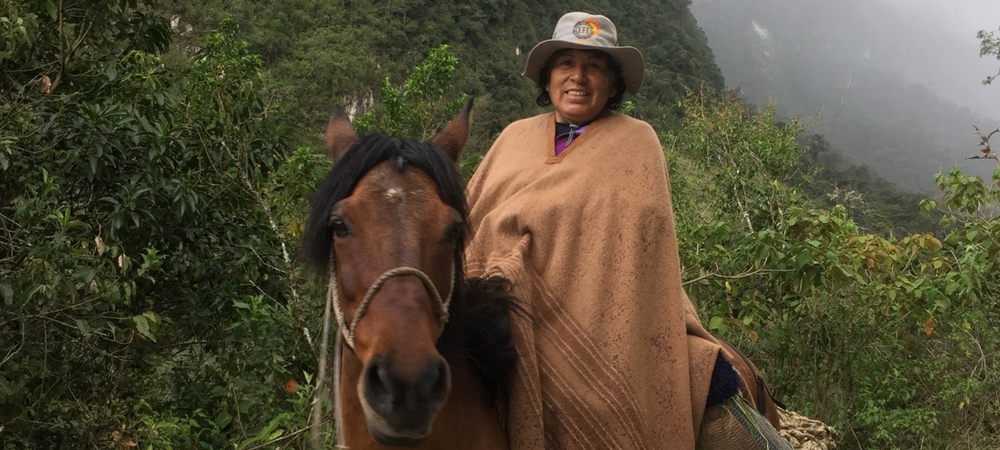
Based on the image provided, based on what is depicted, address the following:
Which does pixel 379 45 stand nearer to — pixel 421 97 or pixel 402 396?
pixel 421 97

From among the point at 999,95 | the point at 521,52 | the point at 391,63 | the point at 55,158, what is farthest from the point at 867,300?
the point at 999,95

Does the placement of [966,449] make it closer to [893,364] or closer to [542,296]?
[893,364]

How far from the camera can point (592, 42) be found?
2.49 meters

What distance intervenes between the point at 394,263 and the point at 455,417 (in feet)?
1.90

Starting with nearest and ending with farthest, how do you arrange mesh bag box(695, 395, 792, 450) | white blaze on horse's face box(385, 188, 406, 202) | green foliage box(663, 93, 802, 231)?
white blaze on horse's face box(385, 188, 406, 202) → mesh bag box(695, 395, 792, 450) → green foliage box(663, 93, 802, 231)

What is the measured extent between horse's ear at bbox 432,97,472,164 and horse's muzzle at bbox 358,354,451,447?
0.85 metres

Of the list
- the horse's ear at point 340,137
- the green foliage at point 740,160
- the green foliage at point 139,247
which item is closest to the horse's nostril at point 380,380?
the horse's ear at point 340,137

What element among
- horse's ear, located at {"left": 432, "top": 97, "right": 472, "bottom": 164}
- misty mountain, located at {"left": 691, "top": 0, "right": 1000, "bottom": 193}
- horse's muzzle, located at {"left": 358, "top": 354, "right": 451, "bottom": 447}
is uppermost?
horse's ear, located at {"left": 432, "top": 97, "right": 472, "bottom": 164}

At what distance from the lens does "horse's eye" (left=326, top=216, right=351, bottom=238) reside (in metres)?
1.70

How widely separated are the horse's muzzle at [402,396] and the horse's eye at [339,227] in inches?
15.8

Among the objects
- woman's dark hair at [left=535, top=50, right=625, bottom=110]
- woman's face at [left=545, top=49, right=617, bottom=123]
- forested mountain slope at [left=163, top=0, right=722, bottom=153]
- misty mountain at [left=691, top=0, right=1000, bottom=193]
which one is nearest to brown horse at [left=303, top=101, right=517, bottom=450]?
woman's face at [left=545, top=49, right=617, bottom=123]

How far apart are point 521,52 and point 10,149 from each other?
45.3m

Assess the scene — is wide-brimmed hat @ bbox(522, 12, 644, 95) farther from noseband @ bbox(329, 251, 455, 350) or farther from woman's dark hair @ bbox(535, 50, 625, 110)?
noseband @ bbox(329, 251, 455, 350)

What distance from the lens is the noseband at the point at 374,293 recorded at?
1562 millimetres
